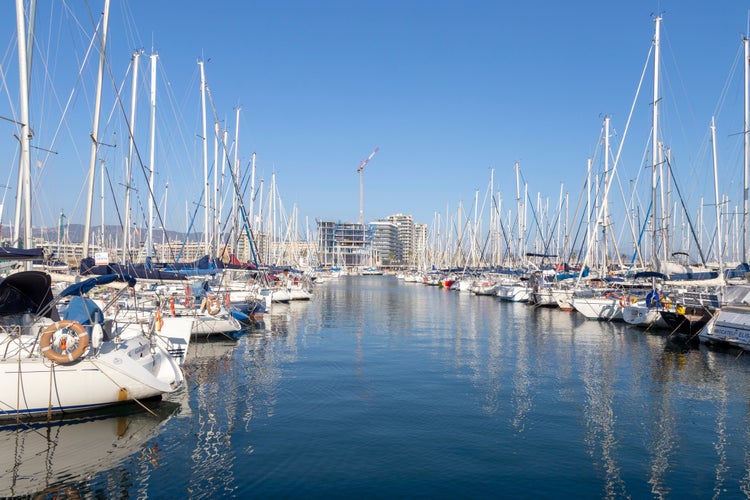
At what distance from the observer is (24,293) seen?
57.4 feet

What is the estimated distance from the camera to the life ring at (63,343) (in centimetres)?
1396

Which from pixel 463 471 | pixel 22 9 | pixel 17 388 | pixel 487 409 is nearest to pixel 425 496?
pixel 463 471

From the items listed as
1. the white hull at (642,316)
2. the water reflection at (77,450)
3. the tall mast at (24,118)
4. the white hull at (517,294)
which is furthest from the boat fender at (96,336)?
the white hull at (517,294)

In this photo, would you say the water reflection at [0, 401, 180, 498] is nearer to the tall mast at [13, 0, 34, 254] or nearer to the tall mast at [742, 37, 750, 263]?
the tall mast at [13, 0, 34, 254]

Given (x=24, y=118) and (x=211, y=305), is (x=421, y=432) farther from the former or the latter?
(x=211, y=305)

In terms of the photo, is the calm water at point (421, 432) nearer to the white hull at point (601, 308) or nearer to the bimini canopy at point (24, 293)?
the bimini canopy at point (24, 293)

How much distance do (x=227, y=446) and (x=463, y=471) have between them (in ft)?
17.8

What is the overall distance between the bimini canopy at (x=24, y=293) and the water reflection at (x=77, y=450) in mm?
4385

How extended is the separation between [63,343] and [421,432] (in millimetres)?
9159

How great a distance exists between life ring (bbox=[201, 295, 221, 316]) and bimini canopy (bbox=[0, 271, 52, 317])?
11.6 metres

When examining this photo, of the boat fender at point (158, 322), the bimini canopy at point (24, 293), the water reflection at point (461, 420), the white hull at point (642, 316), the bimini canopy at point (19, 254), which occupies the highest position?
the bimini canopy at point (19, 254)

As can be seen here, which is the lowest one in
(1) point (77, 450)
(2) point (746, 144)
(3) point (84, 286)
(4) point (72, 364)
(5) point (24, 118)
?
(1) point (77, 450)

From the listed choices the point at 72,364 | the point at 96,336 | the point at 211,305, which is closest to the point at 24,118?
the point at 96,336

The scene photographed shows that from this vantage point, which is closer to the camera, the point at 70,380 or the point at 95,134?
the point at 70,380
